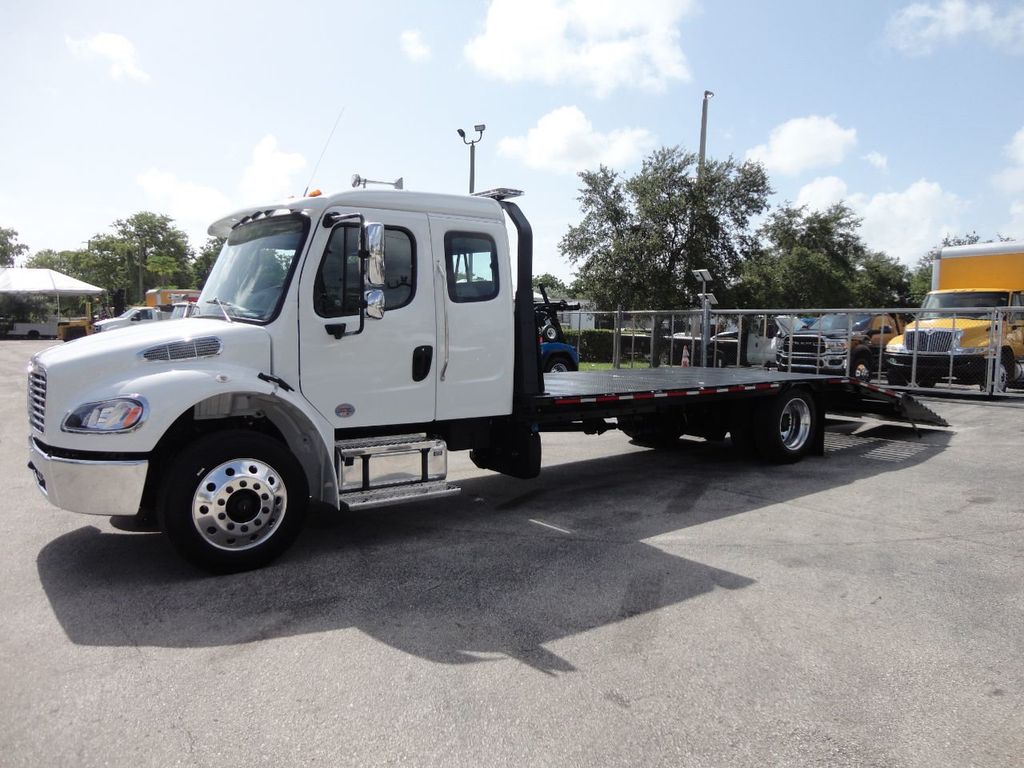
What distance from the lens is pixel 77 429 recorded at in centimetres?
453

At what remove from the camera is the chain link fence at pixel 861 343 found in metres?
13.9

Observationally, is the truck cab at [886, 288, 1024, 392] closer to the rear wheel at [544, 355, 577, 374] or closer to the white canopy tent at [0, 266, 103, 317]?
the rear wheel at [544, 355, 577, 374]

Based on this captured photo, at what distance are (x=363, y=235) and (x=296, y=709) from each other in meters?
3.01

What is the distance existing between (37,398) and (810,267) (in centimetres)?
3476

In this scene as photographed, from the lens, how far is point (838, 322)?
1588 centimetres

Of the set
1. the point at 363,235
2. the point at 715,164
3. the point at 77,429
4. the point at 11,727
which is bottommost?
the point at 11,727

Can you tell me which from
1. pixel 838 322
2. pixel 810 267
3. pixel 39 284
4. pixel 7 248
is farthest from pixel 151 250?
pixel 838 322

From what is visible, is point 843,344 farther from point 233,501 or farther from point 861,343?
point 233,501

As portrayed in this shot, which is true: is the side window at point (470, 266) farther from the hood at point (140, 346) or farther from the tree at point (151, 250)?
the tree at point (151, 250)

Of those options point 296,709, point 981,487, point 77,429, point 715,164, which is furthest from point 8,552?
point 715,164

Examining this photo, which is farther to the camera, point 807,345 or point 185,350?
point 807,345

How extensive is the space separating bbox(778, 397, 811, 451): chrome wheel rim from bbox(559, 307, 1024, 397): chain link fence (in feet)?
Result: 20.0

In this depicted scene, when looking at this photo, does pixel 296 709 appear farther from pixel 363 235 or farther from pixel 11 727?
pixel 363 235

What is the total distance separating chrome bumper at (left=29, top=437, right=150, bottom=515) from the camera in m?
4.54
